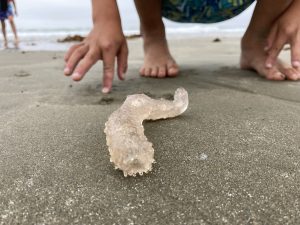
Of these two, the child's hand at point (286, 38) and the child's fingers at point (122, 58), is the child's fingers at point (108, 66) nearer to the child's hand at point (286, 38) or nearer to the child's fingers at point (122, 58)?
the child's fingers at point (122, 58)

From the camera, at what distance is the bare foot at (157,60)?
2768 mm

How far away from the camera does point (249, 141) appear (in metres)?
1.41

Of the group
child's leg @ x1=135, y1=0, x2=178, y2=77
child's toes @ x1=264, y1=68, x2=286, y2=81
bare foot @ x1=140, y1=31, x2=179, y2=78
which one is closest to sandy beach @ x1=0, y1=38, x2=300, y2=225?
child's toes @ x1=264, y1=68, x2=286, y2=81

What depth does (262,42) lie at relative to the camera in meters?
2.94

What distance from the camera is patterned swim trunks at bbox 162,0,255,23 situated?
2777 mm

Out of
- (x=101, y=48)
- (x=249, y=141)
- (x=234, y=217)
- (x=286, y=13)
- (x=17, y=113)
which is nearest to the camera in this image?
(x=234, y=217)

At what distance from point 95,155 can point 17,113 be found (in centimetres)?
72

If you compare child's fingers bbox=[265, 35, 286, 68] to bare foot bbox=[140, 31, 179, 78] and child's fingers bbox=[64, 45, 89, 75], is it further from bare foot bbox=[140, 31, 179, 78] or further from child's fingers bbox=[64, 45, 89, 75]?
child's fingers bbox=[64, 45, 89, 75]

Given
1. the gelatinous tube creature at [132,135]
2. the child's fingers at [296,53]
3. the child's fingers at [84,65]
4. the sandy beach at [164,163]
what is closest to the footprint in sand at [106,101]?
the sandy beach at [164,163]

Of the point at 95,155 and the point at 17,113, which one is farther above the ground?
the point at 95,155

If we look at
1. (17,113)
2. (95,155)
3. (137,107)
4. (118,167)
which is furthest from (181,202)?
(17,113)

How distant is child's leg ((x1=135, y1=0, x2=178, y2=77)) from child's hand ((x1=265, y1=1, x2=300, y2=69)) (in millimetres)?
758

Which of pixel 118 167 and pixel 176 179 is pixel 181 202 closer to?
pixel 176 179

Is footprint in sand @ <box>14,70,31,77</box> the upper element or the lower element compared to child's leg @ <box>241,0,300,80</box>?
lower
